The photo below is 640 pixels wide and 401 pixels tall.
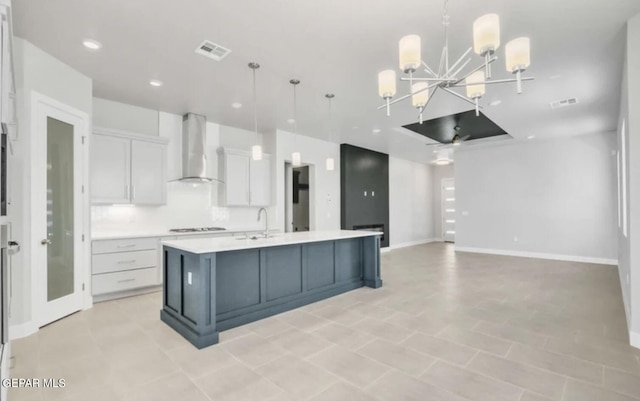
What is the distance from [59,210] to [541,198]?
943cm

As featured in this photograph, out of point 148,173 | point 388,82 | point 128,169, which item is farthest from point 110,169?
point 388,82

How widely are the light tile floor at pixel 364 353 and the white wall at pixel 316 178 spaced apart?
2992 mm

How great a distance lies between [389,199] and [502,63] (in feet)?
19.7

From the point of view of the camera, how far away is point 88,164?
404 cm

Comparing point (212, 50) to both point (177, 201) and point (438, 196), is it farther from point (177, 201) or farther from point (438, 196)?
point (438, 196)

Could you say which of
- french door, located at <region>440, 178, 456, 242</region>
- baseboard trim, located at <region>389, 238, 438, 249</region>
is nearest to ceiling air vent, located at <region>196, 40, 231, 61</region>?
baseboard trim, located at <region>389, 238, 438, 249</region>

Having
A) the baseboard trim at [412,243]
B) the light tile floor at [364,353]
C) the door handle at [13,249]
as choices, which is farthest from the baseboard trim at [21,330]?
the baseboard trim at [412,243]

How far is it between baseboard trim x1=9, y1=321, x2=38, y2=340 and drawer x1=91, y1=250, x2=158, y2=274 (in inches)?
38.7

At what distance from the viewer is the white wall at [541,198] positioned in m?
6.98

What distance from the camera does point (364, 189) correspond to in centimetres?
852

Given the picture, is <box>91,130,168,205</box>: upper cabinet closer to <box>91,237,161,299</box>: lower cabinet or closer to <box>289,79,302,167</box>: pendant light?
<box>91,237,161,299</box>: lower cabinet

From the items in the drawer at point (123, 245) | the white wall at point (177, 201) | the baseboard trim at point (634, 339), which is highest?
the white wall at point (177, 201)

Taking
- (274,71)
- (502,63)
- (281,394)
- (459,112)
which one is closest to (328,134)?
(459,112)

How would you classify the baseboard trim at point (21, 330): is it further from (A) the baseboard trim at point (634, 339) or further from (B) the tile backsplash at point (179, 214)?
(A) the baseboard trim at point (634, 339)
